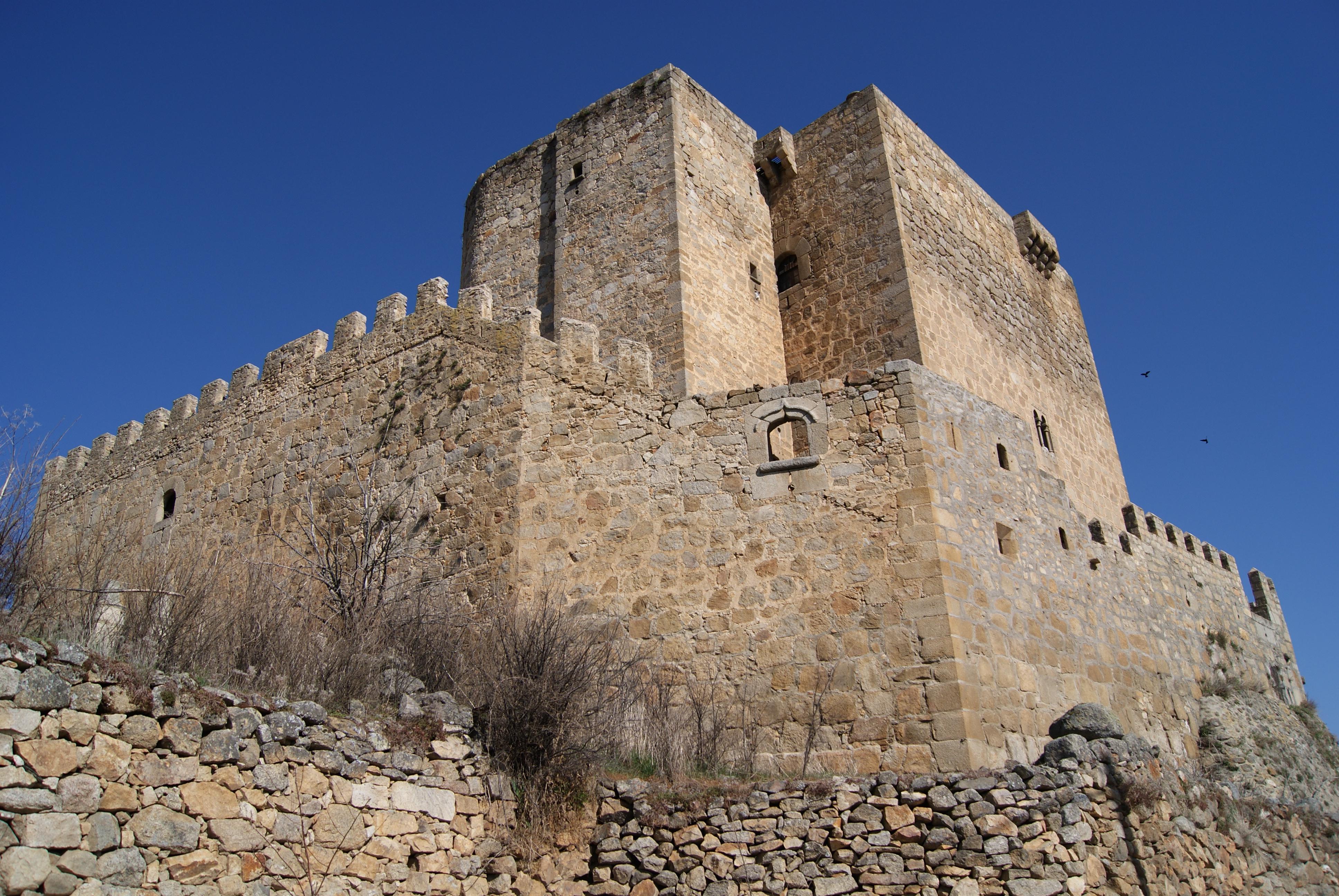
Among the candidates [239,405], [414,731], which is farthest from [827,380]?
[239,405]

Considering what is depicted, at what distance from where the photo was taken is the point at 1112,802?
752cm

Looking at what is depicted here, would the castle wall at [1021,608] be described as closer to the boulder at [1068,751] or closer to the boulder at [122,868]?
the boulder at [1068,751]

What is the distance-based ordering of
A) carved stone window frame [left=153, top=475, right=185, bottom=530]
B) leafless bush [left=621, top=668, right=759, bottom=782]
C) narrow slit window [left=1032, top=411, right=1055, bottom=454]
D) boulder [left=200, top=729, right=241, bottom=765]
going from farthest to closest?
narrow slit window [left=1032, top=411, right=1055, bottom=454]
carved stone window frame [left=153, top=475, right=185, bottom=530]
leafless bush [left=621, top=668, right=759, bottom=782]
boulder [left=200, top=729, right=241, bottom=765]

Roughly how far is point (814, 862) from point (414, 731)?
2911mm

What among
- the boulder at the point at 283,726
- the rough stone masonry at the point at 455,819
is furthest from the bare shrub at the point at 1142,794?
the boulder at the point at 283,726

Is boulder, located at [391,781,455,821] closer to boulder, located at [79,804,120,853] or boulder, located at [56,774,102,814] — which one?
boulder, located at [79,804,120,853]

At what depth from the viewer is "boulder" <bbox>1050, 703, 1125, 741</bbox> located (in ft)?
26.4

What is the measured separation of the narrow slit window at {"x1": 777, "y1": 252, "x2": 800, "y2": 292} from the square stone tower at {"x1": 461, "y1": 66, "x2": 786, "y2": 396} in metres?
0.30

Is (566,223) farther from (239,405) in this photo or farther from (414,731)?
(414,731)

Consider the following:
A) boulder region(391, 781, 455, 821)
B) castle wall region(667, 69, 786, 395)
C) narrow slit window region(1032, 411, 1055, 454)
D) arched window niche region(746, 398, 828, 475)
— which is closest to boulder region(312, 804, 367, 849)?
boulder region(391, 781, 455, 821)

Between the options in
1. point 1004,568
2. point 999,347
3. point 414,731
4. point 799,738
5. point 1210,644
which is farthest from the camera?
point 999,347

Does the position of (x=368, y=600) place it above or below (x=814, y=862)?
above

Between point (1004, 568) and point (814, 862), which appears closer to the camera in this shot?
point (814, 862)

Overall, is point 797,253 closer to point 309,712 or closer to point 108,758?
point 309,712
